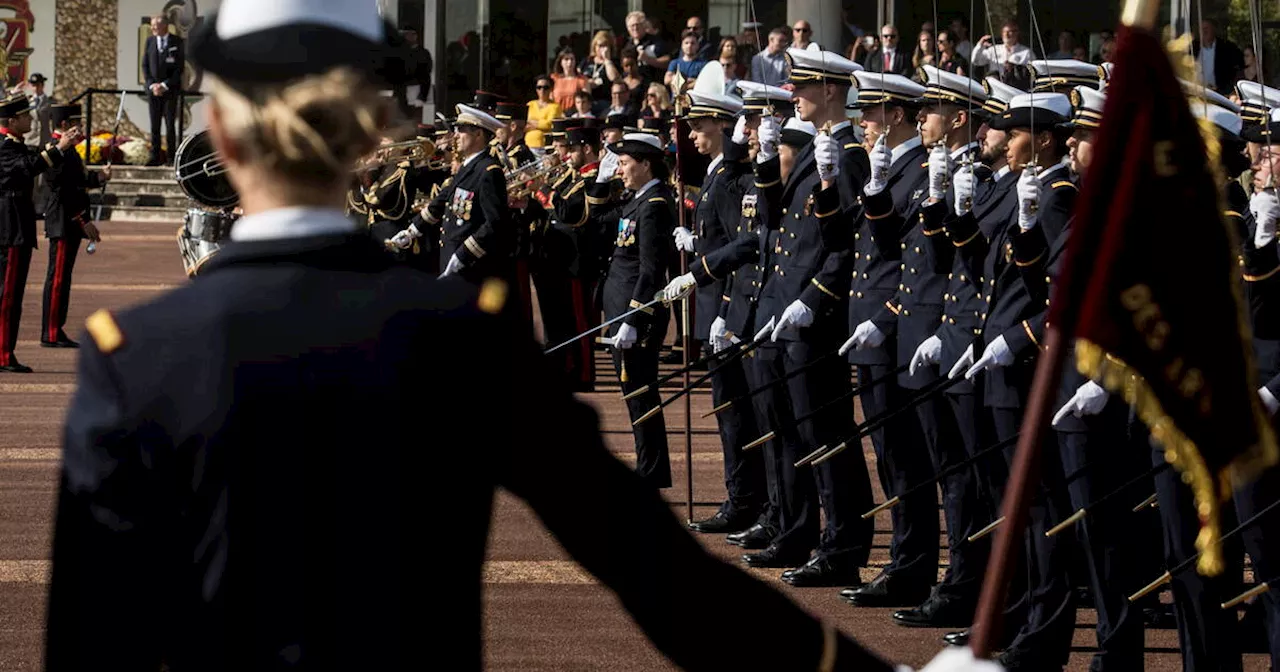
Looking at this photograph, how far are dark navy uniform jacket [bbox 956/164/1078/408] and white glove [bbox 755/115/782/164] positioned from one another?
191cm

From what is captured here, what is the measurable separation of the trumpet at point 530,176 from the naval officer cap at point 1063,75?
8.14 m

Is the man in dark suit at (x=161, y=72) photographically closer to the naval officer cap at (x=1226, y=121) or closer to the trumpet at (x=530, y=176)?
the trumpet at (x=530, y=176)

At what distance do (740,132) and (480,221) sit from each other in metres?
4.61

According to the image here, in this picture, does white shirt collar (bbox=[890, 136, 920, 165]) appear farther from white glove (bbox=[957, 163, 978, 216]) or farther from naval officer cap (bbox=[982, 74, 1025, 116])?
white glove (bbox=[957, 163, 978, 216])

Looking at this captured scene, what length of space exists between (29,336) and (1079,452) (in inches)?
477

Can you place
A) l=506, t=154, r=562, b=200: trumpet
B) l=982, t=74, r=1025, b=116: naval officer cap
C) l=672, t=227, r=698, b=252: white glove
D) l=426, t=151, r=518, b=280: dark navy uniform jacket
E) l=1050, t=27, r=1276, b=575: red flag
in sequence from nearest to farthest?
l=1050, t=27, r=1276, b=575: red flag, l=982, t=74, r=1025, b=116: naval officer cap, l=672, t=227, r=698, b=252: white glove, l=426, t=151, r=518, b=280: dark navy uniform jacket, l=506, t=154, r=562, b=200: trumpet

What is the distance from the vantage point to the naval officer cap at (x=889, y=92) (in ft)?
25.6

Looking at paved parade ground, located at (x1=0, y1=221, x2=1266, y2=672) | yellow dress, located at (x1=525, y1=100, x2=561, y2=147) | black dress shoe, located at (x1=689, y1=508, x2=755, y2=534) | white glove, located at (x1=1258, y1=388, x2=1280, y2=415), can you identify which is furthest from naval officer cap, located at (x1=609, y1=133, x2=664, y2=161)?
yellow dress, located at (x1=525, y1=100, x2=561, y2=147)

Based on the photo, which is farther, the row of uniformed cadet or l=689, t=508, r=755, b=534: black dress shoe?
l=689, t=508, r=755, b=534: black dress shoe

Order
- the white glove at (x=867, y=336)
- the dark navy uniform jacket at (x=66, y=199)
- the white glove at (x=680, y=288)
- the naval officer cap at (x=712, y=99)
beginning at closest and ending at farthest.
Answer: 1. the white glove at (x=867, y=336)
2. the white glove at (x=680, y=288)
3. the naval officer cap at (x=712, y=99)
4. the dark navy uniform jacket at (x=66, y=199)

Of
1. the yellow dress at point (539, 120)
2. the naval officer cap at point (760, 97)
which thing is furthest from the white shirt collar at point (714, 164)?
the yellow dress at point (539, 120)

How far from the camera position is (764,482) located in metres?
9.12

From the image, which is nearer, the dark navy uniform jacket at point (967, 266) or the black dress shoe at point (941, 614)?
the dark navy uniform jacket at point (967, 266)

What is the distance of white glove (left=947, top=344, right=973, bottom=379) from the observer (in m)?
6.77
